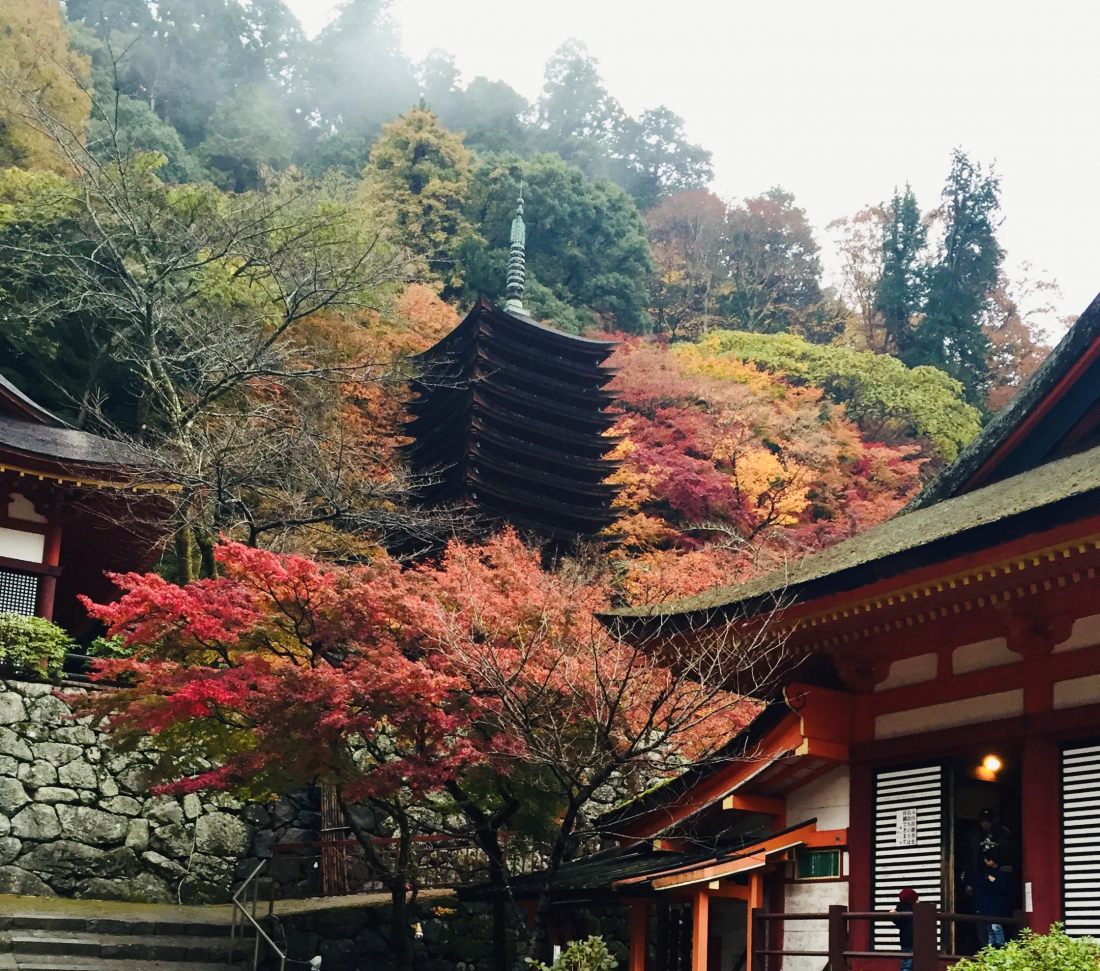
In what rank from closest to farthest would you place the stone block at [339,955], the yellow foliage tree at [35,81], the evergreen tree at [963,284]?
1. the stone block at [339,955]
2. the yellow foliage tree at [35,81]
3. the evergreen tree at [963,284]

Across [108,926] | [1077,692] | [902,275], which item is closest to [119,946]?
[108,926]

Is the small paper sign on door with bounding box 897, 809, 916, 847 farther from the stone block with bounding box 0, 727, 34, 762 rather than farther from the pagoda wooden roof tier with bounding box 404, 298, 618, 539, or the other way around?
the pagoda wooden roof tier with bounding box 404, 298, 618, 539

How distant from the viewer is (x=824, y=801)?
976cm

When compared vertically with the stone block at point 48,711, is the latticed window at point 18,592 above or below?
above

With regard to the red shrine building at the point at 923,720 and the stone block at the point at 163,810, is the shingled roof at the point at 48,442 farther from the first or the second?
the red shrine building at the point at 923,720

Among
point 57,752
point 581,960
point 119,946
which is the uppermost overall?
point 57,752

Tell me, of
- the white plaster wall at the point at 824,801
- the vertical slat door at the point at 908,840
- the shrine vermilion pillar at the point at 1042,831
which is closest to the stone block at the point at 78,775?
the white plaster wall at the point at 824,801

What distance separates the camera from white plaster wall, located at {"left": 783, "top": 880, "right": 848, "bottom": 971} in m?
9.32

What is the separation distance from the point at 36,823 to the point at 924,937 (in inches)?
513

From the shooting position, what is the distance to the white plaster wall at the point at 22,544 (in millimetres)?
18492

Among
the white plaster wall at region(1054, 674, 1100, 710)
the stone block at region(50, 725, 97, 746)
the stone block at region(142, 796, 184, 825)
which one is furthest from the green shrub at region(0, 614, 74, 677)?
the white plaster wall at region(1054, 674, 1100, 710)

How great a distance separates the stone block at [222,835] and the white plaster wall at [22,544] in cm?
475

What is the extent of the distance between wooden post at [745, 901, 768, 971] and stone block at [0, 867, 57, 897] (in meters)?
10.6

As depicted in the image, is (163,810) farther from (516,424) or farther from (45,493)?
(516,424)
